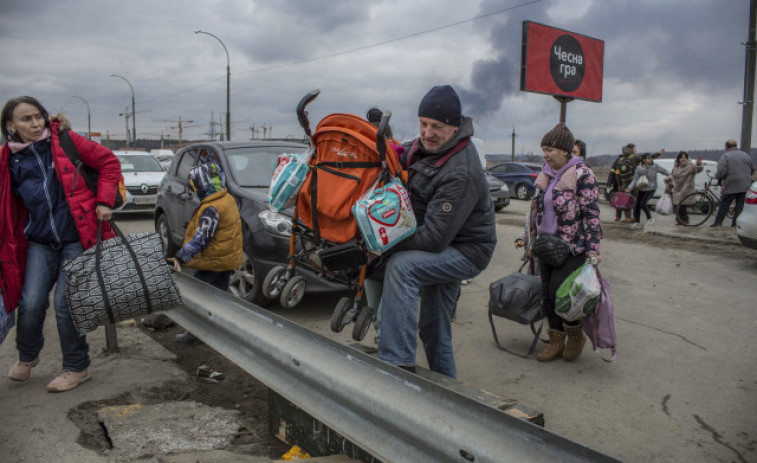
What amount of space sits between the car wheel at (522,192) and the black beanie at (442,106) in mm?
20169

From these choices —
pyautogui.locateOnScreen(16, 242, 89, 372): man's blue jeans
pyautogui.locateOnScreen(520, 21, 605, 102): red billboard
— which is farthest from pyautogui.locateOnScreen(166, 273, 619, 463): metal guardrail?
pyautogui.locateOnScreen(520, 21, 605, 102): red billboard

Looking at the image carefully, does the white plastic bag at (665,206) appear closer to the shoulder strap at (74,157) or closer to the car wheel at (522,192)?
the car wheel at (522,192)

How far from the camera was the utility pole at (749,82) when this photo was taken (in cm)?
1341

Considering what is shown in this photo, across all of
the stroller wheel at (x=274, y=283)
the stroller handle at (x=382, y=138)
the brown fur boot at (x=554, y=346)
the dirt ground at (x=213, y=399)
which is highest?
the stroller handle at (x=382, y=138)

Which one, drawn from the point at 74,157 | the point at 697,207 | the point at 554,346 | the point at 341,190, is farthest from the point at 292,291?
the point at 697,207

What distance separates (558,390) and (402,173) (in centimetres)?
207

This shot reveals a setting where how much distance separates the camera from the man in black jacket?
2.96 m

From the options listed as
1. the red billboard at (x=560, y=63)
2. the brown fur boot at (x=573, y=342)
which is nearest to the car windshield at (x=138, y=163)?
the red billboard at (x=560, y=63)

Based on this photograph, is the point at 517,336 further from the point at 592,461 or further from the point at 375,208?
the point at 592,461

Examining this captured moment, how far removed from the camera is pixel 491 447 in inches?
75.9

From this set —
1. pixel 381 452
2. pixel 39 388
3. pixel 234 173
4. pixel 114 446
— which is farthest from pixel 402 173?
pixel 234 173

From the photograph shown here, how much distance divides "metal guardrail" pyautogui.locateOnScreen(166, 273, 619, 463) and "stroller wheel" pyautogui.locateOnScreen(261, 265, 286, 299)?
0.75 ft

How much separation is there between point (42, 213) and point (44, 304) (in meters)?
0.59

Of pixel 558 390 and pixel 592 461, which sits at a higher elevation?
pixel 592 461
